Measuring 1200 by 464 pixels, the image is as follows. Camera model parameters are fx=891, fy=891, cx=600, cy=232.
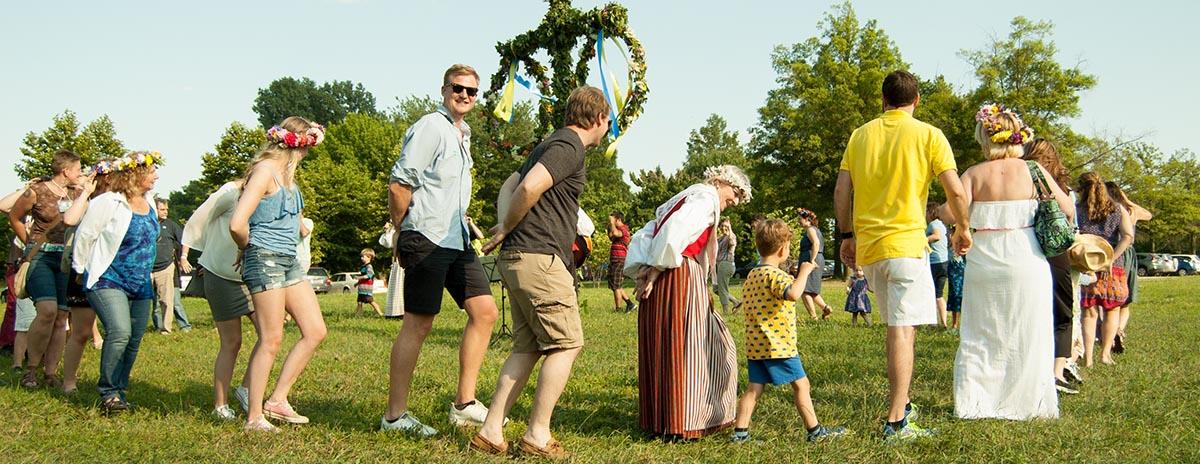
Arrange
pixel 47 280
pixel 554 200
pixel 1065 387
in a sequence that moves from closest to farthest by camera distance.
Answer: pixel 554 200
pixel 1065 387
pixel 47 280

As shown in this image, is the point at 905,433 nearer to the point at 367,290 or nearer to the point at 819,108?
the point at 367,290

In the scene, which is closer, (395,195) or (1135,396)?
(395,195)

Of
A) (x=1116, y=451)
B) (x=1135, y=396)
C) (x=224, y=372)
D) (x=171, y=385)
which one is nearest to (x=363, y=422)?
(x=224, y=372)

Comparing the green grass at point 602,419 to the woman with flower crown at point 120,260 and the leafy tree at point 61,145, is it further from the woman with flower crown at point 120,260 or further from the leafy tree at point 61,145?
the leafy tree at point 61,145

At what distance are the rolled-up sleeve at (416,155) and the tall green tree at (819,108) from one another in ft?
107

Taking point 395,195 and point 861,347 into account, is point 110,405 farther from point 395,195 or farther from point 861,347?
point 861,347

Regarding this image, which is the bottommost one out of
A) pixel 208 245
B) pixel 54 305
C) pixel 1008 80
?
pixel 54 305

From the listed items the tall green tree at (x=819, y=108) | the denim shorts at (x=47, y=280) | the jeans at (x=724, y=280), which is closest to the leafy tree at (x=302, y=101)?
the tall green tree at (x=819, y=108)

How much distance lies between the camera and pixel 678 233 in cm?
452

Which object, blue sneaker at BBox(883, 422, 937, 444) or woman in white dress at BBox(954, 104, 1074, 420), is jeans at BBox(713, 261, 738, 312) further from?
blue sneaker at BBox(883, 422, 937, 444)

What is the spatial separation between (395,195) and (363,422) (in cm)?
141

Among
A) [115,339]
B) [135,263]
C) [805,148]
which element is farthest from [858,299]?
[805,148]

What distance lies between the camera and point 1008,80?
35.9m

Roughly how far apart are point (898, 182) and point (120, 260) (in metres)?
4.73
